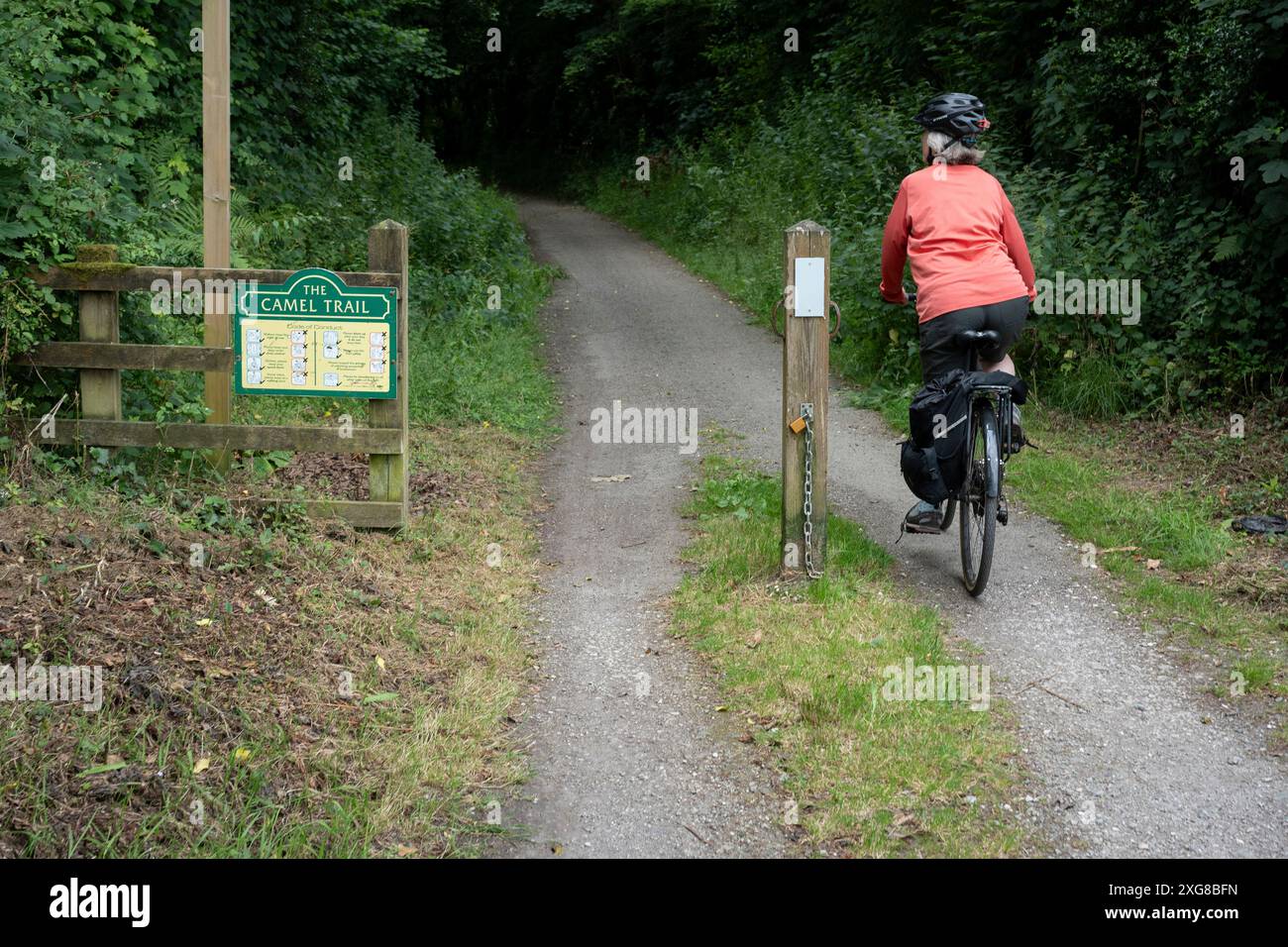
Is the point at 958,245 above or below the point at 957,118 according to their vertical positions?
below

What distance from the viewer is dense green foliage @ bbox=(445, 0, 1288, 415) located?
9484 millimetres

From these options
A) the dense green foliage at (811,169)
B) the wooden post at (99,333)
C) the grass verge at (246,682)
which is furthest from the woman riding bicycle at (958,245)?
the wooden post at (99,333)

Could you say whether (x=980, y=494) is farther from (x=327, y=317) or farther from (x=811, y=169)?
(x=811, y=169)

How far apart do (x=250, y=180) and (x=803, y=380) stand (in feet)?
27.8

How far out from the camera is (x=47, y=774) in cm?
399

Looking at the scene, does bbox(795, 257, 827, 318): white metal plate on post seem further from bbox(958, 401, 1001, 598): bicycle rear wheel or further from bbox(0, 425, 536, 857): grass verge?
bbox(0, 425, 536, 857): grass verge

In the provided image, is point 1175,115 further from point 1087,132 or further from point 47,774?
point 47,774

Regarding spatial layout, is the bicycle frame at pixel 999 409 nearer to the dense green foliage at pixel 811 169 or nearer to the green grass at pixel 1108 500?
the green grass at pixel 1108 500

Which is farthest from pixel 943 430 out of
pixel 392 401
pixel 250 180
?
pixel 250 180

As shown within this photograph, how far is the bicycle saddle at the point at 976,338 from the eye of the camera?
20.2 ft

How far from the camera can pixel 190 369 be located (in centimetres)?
684

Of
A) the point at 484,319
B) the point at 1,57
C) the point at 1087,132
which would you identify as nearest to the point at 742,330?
the point at 484,319
